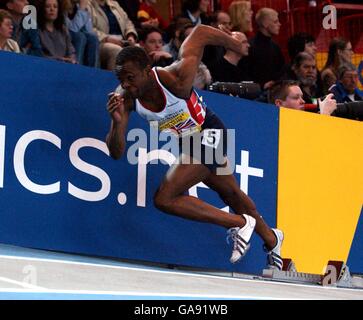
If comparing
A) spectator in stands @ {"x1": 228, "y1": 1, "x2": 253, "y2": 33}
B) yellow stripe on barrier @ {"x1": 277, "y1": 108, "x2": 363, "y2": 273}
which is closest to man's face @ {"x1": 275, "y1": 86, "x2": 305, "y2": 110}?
yellow stripe on barrier @ {"x1": 277, "y1": 108, "x2": 363, "y2": 273}

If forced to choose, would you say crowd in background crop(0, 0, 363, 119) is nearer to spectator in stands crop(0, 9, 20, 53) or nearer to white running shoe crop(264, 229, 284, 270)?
spectator in stands crop(0, 9, 20, 53)

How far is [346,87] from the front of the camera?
1280 cm

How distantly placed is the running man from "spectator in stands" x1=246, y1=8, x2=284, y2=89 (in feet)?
13.1

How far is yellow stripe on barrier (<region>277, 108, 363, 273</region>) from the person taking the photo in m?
10.3

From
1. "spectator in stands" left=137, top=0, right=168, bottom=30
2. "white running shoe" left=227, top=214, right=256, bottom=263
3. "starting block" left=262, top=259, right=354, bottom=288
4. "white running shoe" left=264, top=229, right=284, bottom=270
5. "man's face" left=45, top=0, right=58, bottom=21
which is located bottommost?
"starting block" left=262, top=259, right=354, bottom=288

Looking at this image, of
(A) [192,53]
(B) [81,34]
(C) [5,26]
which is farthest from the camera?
(B) [81,34]

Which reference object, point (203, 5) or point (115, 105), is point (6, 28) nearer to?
point (115, 105)

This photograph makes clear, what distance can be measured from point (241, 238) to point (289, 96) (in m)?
2.39

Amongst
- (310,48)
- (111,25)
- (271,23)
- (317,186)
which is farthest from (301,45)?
(317,186)

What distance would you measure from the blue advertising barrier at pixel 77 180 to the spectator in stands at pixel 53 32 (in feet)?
6.61

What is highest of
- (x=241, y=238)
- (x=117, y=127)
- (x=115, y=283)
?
(x=117, y=127)
